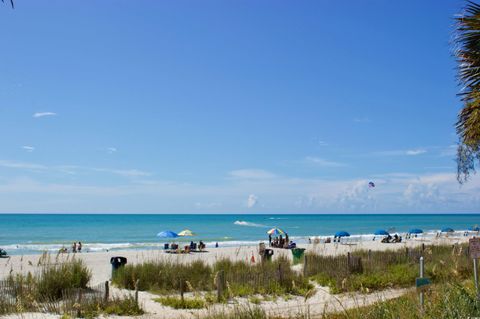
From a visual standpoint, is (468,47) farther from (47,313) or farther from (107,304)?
(47,313)

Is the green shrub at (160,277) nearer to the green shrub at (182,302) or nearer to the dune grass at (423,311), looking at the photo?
the green shrub at (182,302)

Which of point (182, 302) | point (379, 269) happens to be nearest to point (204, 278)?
point (182, 302)

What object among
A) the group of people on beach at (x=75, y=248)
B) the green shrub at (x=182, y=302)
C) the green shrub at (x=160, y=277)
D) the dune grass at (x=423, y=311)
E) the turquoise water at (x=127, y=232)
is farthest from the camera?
the turquoise water at (x=127, y=232)

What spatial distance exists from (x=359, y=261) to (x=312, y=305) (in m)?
4.56

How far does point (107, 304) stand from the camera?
11789 millimetres

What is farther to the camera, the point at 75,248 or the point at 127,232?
the point at 127,232

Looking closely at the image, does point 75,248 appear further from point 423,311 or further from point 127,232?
point 127,232

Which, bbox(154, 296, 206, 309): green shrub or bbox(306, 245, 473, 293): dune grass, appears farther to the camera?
bbox(306, 245, 473, 293): dune grass

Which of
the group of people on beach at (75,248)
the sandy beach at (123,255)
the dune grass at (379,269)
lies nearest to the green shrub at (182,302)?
the sandy beach at (123,255)

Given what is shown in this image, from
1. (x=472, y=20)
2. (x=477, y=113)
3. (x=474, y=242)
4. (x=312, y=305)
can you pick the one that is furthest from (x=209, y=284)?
(x=472, y=20)

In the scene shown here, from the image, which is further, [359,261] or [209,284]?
[359,261]

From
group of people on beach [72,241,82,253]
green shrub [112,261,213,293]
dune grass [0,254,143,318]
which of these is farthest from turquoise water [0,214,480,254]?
dune grass [0,254,143,318]

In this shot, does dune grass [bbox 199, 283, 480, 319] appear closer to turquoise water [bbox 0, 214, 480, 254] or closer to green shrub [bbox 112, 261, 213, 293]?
green shrub [bbox 112, 261, 213, 293]

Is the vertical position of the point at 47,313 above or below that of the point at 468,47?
below
